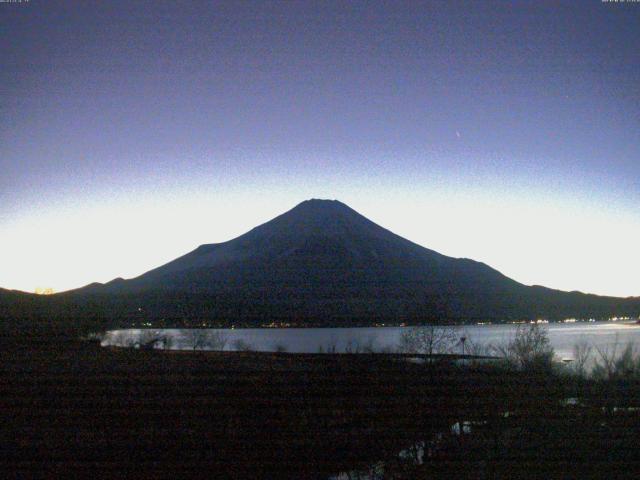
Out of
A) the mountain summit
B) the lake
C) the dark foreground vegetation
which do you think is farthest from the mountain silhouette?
the dark foreground vegetation

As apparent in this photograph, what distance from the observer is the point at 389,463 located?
178 inches

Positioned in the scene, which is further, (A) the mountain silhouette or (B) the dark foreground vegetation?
(A) the mountain silhouette

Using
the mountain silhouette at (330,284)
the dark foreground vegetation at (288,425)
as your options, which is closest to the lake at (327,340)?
the mountain silhouette at (330,284)

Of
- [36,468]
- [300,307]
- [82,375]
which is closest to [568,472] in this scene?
[36,468]

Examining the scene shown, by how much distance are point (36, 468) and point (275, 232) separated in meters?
56.8

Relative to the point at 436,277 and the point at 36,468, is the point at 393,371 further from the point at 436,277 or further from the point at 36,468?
the point at 436,277

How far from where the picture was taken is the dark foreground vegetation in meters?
3.94

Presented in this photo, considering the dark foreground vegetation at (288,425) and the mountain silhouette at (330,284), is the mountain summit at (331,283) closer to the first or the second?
the mountain silhouette at (330,284)

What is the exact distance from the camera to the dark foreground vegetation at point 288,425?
3943 millimetres

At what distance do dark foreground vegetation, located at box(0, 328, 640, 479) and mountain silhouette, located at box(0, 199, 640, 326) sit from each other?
396 inches

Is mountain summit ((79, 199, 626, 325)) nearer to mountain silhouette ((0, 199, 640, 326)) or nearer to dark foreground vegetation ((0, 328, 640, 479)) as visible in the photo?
mountain silhouette ((0, 199, 640, 326))

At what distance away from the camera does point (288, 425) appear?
501 cm

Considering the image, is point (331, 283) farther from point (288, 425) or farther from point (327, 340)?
point (288, 425)

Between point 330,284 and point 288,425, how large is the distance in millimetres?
32852
